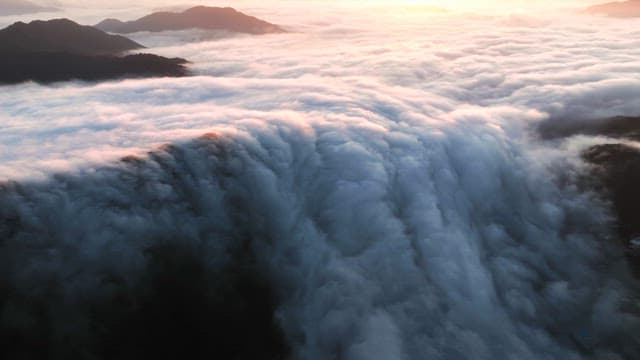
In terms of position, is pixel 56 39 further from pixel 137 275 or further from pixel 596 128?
pixel 596 128

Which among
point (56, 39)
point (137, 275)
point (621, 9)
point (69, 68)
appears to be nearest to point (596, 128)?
point (137, 275)

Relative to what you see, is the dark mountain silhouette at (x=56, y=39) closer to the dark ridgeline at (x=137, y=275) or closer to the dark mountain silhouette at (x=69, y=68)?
the dark mountain silhouette at (x=69, y=68)

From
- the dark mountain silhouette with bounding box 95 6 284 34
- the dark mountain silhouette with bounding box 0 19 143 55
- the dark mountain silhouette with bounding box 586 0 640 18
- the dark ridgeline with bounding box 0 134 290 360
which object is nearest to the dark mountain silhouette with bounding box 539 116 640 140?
the dark ridgeline with bounding box 0 134 290 360

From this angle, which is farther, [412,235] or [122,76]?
[122,76]

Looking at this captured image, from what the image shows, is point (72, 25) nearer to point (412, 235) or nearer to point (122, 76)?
point (122, 76)

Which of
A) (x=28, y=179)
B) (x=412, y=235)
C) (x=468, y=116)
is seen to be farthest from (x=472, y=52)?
(x=28, y=179)

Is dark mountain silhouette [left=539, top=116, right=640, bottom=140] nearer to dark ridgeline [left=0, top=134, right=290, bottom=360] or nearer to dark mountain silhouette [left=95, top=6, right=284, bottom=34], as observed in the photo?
dark ridgeline [left=0, top=134, right=290, bottom=360]

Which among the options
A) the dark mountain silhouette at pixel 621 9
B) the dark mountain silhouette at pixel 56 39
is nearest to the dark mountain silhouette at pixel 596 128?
the dark mountain silhouette at pixel 56 39
